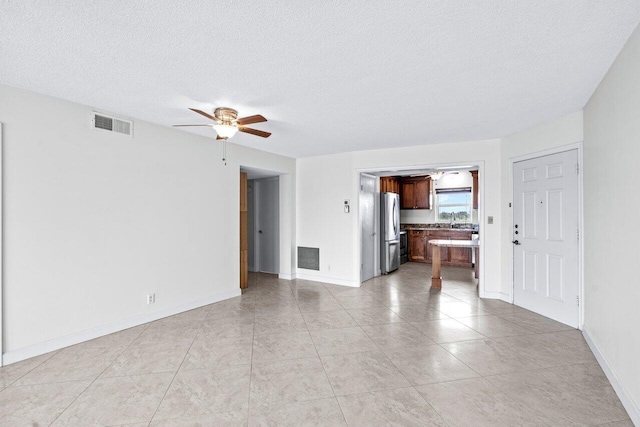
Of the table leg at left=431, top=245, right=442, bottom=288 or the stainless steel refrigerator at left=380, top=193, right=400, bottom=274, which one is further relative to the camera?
the stainless steel refrigerator at left=380, top=193, right=400, bottom=274

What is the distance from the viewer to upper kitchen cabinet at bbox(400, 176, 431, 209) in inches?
340

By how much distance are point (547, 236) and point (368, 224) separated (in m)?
2.96

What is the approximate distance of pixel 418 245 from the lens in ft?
27.8

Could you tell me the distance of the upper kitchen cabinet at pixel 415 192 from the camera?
8625 millimetres

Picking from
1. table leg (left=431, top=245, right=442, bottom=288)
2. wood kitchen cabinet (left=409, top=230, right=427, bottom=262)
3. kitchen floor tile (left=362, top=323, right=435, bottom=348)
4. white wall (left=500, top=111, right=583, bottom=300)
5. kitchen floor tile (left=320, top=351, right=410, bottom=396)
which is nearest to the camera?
kitchen floor tile (left=320, top=351, right=410, bottom=396)

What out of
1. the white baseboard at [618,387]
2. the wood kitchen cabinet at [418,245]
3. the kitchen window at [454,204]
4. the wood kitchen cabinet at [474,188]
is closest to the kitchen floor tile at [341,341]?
the white baseboard at [618,387]

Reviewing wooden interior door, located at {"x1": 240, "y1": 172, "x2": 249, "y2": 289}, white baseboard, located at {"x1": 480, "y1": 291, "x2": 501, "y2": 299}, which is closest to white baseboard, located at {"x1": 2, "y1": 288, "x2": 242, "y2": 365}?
wooden interior door, located at {"x1": 240, "y1": 172, "x2": 249, "y2": 289}

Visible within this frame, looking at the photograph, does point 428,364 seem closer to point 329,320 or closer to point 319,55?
point 329,320

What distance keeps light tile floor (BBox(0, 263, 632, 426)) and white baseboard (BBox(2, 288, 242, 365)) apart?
0.26 ft

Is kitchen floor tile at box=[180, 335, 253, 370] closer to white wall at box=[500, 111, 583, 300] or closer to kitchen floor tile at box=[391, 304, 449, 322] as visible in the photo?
kitchen floor tile at box=[391, 304, 449, 322]

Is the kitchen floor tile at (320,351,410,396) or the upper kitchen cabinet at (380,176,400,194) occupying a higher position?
the upper kitchen cabinet at (380,176,400,194)

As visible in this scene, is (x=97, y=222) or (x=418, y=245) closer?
(x=97, y=222)

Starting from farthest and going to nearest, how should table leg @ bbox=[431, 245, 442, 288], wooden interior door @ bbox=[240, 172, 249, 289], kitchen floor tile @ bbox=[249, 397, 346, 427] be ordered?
table leg @ bbox=[431, 245, 442, 288]
wooden interior door @ bbox=[240, 172, 249, 289]
kitchen floor tile @ bbox=[249, 397, 346, 427]

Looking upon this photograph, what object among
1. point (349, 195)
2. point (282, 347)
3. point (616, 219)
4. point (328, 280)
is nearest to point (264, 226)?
point (328, 280)
